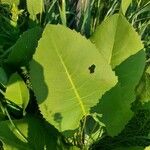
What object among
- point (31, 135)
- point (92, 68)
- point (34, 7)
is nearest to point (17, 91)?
point (31, 135)

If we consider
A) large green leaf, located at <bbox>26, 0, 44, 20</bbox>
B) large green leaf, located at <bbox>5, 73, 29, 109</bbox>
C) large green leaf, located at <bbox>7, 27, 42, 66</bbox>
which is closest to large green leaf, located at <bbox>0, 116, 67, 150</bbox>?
large green leaf, located at <bbox>5, 73, 29, 109</bbox>

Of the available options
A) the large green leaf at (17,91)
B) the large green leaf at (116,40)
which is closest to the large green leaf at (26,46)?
the large green leaf at (17,91)

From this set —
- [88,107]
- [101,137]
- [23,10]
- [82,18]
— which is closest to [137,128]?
[101,137]

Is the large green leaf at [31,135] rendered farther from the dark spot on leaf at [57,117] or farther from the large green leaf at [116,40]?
the large green leaf at [116,40]

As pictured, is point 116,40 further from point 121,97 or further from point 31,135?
point 31,135

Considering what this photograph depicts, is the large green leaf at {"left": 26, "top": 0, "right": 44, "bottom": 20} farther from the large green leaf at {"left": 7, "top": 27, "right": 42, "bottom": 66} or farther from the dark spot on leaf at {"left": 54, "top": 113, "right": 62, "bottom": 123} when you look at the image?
the dark spot on leaf at {"left": 54, "top": 113, "right": 62, "bottom": 123}
